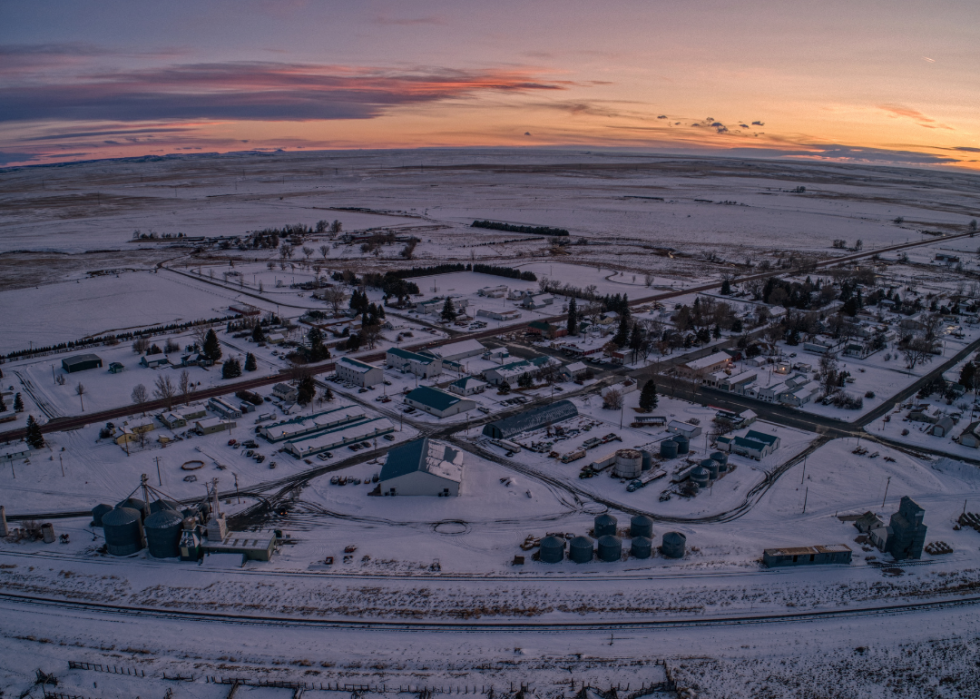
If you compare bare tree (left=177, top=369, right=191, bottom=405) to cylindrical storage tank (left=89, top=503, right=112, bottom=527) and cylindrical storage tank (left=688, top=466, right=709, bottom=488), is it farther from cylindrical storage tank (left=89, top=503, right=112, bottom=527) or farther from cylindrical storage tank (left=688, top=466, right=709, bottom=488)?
cylindrical storage tank (left=688, top=466, right=709, bottom=488)

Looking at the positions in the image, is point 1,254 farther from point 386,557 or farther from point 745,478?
point 745,478

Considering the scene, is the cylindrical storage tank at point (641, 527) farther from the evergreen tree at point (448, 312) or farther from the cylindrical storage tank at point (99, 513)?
the evergreen tree at point (448, 312)

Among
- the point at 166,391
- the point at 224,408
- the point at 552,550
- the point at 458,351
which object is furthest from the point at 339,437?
the point at 458,351

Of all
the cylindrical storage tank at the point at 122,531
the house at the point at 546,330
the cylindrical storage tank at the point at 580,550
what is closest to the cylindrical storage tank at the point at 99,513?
the cylindrical storage tank at the point at 122,531

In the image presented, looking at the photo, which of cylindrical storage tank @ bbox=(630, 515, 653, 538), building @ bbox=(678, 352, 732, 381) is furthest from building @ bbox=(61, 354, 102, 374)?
building @ bbox=(678, 352, 732, 381)

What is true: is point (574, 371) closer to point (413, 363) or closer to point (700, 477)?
point (413, 363)
